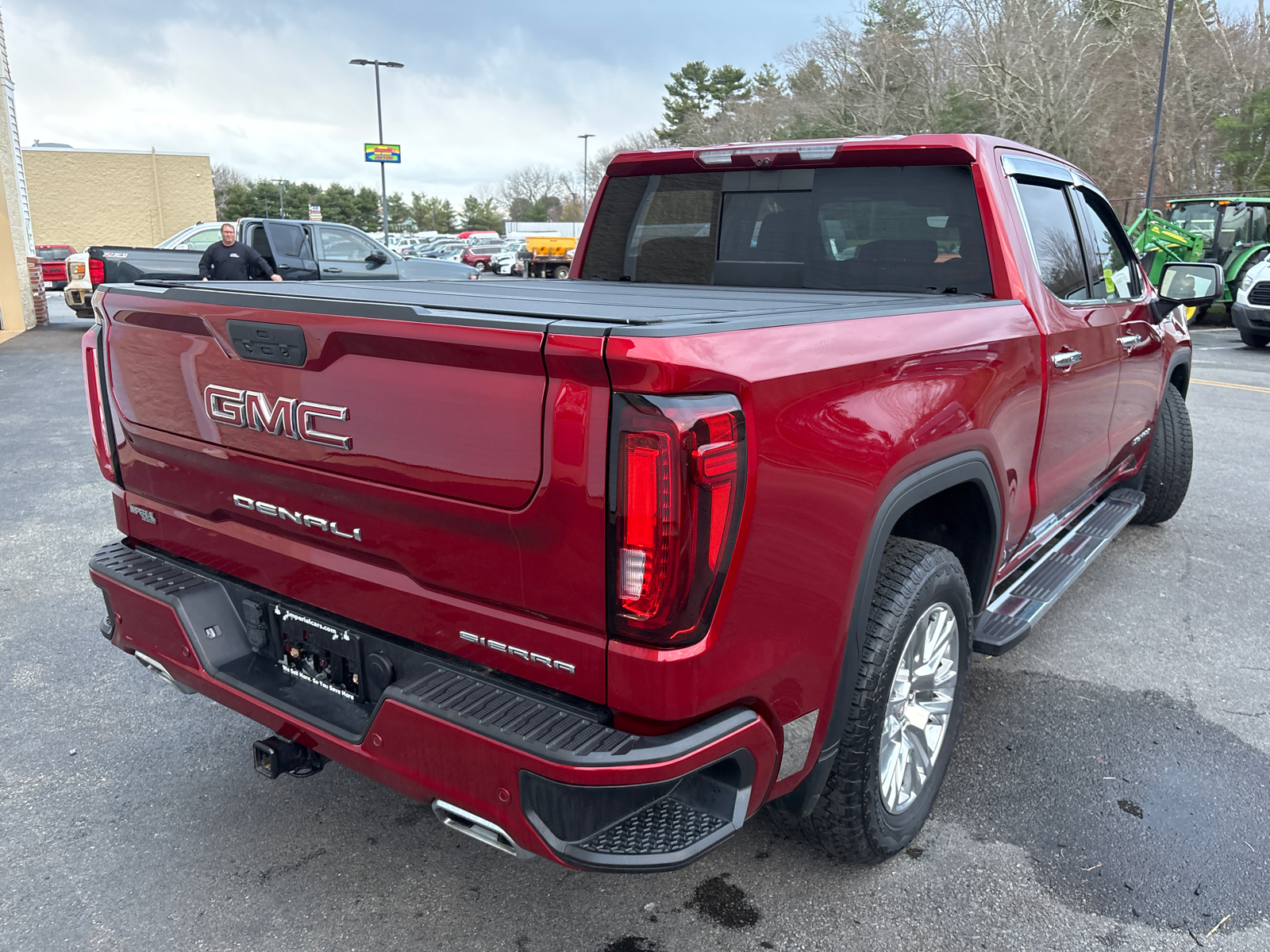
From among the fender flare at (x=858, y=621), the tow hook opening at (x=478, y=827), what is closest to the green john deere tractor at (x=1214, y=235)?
the fender flare at (x=858, y=621)

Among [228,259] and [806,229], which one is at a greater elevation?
[806,229]

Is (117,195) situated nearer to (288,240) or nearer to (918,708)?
(288,240)

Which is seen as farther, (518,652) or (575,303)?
(575,303)

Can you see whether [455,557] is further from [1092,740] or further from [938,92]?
[938,92]

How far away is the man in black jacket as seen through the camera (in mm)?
11820

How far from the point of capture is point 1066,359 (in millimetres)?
3135

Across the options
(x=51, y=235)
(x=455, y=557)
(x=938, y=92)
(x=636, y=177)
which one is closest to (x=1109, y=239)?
(x=636, y=177)

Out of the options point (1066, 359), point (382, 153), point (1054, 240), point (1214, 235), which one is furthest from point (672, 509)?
point (382, 153)

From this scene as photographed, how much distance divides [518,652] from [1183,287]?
421cm

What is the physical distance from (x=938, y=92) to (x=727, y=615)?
48.6 m

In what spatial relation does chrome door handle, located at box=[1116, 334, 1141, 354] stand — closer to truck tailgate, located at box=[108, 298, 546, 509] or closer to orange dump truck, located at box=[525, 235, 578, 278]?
truck tailgate, located at box=[108, 298, 546, 509]

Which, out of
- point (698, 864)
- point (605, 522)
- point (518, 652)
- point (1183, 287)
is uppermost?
point (1183, 287)

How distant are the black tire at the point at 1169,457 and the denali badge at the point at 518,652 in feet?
14.8

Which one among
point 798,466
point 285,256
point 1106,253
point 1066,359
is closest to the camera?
point 798,466
